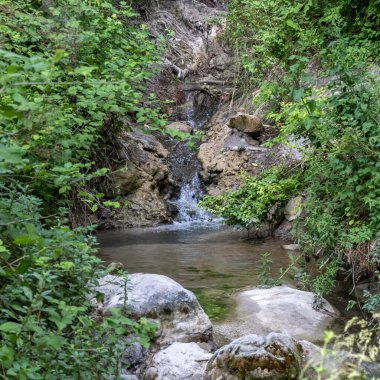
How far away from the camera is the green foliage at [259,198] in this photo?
8555 millimetres

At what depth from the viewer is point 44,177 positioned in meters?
3.13

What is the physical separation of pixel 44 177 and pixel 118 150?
228 inches

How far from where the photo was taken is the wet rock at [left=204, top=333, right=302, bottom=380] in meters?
4.11

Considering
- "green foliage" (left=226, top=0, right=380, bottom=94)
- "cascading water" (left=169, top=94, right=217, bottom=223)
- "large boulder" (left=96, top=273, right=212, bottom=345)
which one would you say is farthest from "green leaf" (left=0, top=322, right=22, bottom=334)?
"cascading water" (left=169, top=94, right=217, bottom=223)

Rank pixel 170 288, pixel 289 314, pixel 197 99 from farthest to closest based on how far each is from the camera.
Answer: pixel 197 99, pixel 289 314, pixel 170 288

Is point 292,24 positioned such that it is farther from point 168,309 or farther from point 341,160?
point 168,309

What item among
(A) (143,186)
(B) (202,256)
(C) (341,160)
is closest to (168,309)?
(C) (341,160)

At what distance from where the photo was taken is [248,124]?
1288cm

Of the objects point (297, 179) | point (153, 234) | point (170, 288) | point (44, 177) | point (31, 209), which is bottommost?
point (153, 234)

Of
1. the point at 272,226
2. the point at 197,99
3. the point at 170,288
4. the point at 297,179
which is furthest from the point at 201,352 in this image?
the point at 197,99

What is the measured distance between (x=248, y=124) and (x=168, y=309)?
8389mm

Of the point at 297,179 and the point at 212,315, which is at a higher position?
the point at 297,179

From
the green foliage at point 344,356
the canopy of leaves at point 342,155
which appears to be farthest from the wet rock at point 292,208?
the green foliage at point 344,356

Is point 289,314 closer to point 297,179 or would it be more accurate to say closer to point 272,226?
point 297,179
